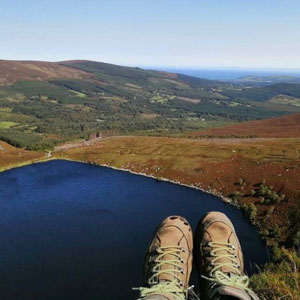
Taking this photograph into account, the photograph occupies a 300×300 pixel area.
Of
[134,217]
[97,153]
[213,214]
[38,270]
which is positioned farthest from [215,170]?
[213,214]

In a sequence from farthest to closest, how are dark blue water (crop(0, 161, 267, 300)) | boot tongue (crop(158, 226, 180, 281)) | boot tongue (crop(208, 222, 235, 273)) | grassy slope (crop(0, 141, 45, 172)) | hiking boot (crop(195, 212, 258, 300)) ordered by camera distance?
grassy slope (crop(0, 141, 45, 172)) < dark blue water (crop(0, 161, 267, 300)) < boot tongue (crop(208, 222, 235, 273)) < boot tongue (crop(158, 226, 180, 281)) < hiking boot (crop(195, 212, 258, 300))

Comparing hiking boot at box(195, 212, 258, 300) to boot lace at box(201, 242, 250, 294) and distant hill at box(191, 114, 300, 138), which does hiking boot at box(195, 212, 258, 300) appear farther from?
distant hill at box(191, 114, 300, 138)

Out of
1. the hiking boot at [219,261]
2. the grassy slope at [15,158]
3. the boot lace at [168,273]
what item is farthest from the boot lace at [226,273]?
the grassy slope at [15,158]

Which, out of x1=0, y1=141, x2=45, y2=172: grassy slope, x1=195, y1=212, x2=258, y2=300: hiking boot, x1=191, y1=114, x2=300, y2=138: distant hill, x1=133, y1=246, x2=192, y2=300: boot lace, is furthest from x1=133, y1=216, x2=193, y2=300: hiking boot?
x1=191, y1=114, x2=300, y2=138: distant hill

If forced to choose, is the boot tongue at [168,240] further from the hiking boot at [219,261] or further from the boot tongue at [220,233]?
the boot tongue at [220,233]

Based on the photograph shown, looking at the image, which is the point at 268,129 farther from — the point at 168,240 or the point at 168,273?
the point at 168,273

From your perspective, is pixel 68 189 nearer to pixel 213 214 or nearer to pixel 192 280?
pixel 192 280

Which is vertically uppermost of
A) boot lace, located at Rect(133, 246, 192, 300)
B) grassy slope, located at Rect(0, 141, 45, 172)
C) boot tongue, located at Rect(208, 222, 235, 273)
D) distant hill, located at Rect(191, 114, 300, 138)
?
boot tongue, located at Rect(208, 222, 235, 273)

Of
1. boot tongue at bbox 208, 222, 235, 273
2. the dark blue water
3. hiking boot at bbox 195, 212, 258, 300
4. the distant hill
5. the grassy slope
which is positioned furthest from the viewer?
the distant hill
